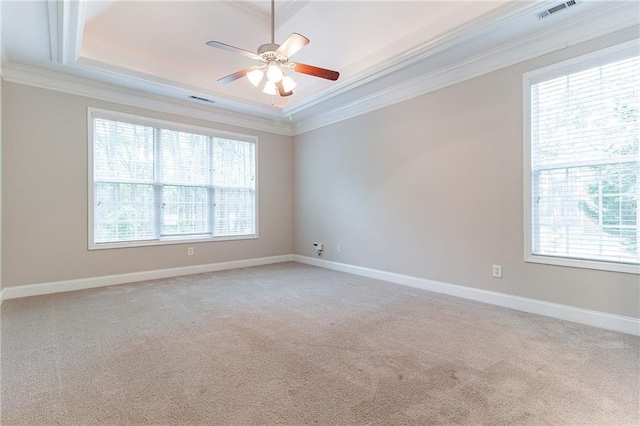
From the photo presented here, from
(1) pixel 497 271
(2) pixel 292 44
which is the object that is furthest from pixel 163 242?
(1) pixel 497 271

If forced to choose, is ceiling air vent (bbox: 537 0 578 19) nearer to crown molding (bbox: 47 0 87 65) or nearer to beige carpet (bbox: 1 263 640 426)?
beige carpet (bbox: 1 263 640 426)

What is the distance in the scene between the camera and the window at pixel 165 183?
14.1 ft

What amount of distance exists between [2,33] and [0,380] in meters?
3.29

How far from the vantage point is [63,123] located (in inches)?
158

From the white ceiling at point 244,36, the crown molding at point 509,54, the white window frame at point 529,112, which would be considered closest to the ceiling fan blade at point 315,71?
the white ceiling at point 244,36

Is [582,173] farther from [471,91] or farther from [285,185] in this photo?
[285,185]

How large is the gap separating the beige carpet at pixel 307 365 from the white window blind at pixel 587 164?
753 millimetres

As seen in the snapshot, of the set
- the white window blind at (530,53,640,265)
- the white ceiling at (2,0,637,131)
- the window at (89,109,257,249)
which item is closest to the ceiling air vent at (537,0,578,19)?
the white ceiling at (2,0,637,131)

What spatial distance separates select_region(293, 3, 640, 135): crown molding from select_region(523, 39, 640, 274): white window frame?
6.5 inches

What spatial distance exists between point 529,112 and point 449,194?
3.81ft

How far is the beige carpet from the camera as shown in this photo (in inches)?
63.1

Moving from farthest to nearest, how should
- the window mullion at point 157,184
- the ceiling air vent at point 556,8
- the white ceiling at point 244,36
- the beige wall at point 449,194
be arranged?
the window mullion at point 157,184
the beige wall at point 449,194
the white ceiling at point 244,36
the ceiling air vent at point 556,8

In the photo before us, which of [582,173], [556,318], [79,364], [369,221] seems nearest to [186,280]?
[79,364]

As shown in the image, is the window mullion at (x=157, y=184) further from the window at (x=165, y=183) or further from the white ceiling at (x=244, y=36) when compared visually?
the white ceiling at (x=244, y=36)
